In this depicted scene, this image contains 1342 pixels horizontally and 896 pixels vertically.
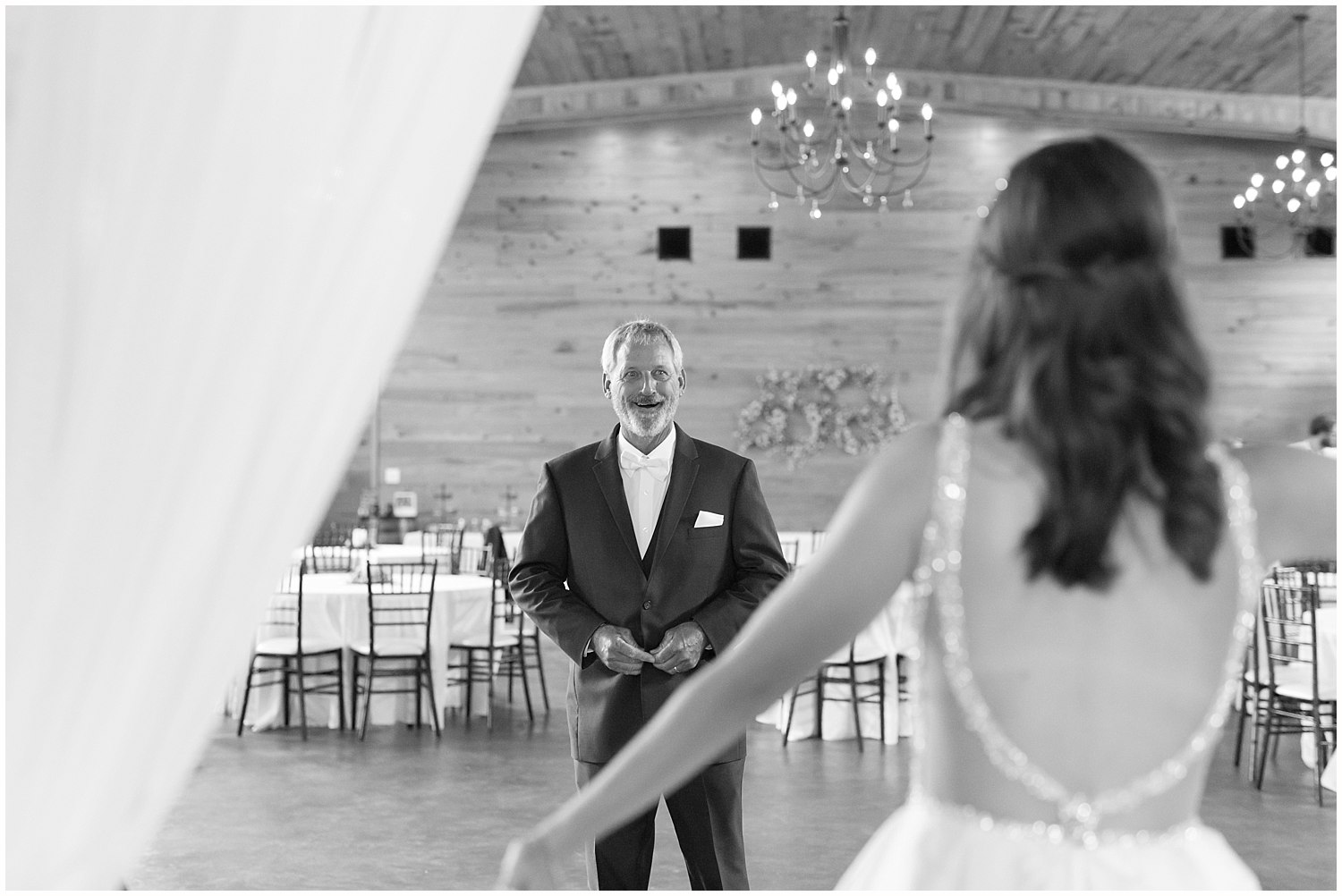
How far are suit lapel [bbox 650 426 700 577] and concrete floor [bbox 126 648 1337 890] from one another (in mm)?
1292

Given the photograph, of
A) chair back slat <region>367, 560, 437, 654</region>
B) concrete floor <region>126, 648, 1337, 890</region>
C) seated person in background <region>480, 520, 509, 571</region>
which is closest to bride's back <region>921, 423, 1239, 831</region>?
concrete floor <region>126, 648, 1337, 890</region>

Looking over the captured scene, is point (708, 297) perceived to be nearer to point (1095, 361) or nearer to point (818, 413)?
point (818, 413)

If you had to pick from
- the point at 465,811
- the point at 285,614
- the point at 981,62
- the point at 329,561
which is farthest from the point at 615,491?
the point at 981,62

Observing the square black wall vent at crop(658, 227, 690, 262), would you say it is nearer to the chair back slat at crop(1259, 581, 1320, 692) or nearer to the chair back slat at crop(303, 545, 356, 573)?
the chair back slat at crop(303, 545, 356, 573)

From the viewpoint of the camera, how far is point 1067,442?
1.21m

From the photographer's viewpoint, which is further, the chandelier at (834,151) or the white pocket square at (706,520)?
the chandelier at (834,151)

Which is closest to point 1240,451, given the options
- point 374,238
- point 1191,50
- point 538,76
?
point 374,238

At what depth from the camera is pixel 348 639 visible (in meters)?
7.52

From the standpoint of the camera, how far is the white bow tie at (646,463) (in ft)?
10.6

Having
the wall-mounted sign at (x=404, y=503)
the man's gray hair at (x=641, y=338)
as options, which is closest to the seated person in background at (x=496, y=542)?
the wall-mounted sign at (x=404, y=503)

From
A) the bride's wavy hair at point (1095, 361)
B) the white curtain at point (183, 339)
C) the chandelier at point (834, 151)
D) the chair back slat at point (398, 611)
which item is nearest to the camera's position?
the bride's wavy hair at point (1095, 361)

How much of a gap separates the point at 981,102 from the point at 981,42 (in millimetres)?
1053

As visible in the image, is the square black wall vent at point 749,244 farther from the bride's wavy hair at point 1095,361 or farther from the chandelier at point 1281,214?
the bride's wavy hair at point 1095,361

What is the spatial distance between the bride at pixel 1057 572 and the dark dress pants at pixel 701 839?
1.75 metres
